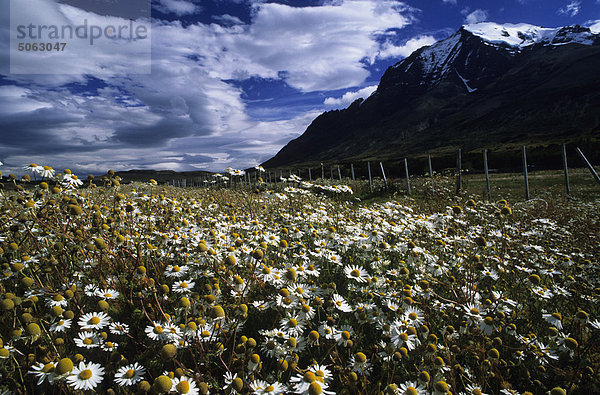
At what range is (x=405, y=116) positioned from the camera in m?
181

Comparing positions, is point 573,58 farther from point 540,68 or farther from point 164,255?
point 164,255

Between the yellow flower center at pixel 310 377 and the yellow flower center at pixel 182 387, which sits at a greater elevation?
the yellow flower center at pixel 182 387

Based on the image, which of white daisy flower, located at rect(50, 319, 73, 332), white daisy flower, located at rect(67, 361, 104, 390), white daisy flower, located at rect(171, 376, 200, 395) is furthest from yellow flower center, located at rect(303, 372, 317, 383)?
white daisy flower, located at rect(50, 319, 73, 332)

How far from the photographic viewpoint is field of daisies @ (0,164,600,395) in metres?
1.86

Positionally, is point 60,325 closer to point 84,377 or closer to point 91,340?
point 91,340

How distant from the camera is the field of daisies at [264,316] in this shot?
186cm

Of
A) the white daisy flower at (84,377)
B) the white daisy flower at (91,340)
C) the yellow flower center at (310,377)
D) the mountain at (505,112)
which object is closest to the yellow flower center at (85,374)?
the white daisy flower at (84,377)

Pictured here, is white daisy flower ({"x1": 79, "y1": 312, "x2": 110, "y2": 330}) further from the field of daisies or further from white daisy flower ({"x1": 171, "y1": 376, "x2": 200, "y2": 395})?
white daisy flower ({"x1": 171, "y1": 376, "x2": 200, "y2": 395})

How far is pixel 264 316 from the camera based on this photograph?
9.07ft

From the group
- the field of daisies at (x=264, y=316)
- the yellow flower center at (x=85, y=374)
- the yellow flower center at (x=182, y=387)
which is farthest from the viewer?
the field of daisies at (x=264, y=316)

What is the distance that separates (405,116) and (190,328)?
654 feet

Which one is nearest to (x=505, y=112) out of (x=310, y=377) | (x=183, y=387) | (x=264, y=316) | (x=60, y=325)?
(x=264, y=316)

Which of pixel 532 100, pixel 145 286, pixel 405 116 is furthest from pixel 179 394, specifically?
pixel 405 116

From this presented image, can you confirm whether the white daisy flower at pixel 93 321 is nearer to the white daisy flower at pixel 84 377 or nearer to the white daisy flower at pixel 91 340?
the white daisy flower at pixel 91 340
